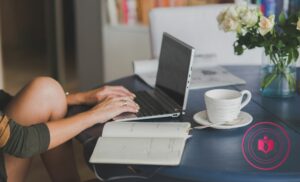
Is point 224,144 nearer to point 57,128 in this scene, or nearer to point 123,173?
point 123,173

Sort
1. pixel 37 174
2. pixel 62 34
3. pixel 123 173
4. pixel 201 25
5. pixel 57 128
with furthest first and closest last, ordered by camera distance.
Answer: pixel 62 34 → pixel 37 174 → pixel 201 25 → pixel 57 128 → pixel 123 173

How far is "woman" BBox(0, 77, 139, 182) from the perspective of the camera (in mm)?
1423

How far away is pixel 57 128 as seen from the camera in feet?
4.88

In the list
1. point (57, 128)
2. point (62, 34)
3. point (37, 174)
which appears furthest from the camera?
point (62, 34)

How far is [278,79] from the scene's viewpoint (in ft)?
5.82

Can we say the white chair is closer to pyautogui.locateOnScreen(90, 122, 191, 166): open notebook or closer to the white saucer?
the white saucer

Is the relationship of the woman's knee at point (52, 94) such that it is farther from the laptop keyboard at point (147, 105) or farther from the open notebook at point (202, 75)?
the open notebook at point (202, 75)

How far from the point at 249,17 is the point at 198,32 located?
0.81m

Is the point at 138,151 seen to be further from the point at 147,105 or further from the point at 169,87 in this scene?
the point at 169,87

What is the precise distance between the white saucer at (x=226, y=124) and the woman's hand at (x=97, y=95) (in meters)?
0.29

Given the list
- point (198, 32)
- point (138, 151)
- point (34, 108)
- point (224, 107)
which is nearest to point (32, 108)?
point (34, 108)

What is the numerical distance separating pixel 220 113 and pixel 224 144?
0.39 ft

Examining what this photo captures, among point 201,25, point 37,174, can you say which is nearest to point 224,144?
point 201,25

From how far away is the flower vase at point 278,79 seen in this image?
1753 mm
